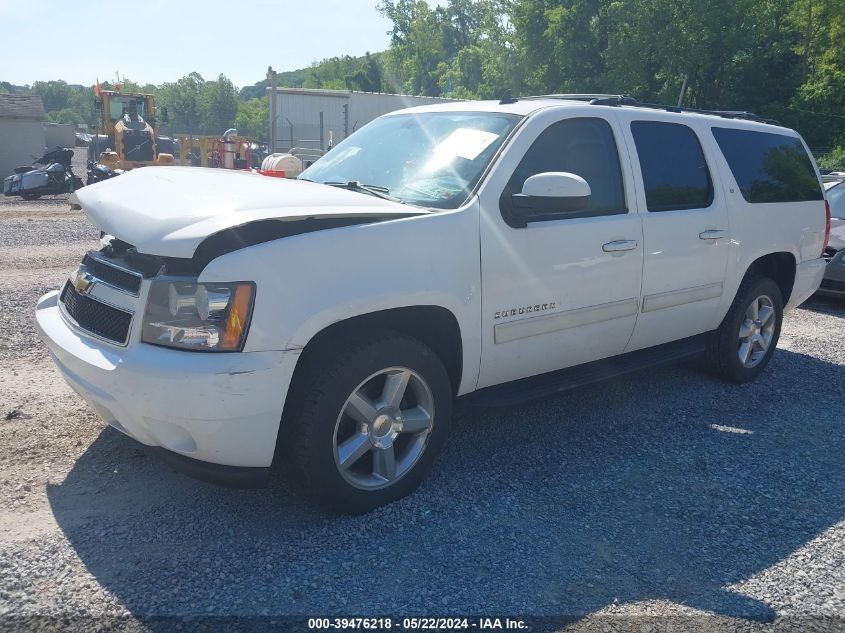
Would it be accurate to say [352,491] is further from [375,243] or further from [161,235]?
[161,235]

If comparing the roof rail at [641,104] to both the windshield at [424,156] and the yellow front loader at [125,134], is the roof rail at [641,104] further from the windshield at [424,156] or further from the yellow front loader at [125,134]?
the yellow front loader at [125,134]

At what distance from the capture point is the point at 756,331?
5664 millimetres

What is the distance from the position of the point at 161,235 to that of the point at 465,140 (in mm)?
1870

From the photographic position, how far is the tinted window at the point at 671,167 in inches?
177

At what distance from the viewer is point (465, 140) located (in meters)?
4.00

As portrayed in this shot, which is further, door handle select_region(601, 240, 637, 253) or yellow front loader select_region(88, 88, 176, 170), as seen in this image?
yellow front loader select_region(88, 88, 176, 170)

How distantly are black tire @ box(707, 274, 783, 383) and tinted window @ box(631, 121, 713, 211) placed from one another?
0.94 metres

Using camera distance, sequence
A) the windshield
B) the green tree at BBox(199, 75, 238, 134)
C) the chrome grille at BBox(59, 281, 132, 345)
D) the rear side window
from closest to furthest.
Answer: the chrome grille at BBox(59, 281, 132, 345) < the windshield < the rear side window < the green tree at BBox(199, 75, 238, 134)

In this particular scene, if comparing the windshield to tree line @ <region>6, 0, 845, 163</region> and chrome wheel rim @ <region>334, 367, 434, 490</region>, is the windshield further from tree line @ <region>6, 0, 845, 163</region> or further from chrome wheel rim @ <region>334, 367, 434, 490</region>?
tree line @ <region>6, 0, 845, 163</region>

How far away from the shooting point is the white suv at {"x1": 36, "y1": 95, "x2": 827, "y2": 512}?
2852 mm

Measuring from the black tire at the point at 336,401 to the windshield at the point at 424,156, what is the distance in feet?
2.73

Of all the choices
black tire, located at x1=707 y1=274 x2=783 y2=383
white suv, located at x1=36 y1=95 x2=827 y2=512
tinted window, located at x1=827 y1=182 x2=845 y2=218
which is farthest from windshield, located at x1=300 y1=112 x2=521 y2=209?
tinted window, located at x1=827 y1=182 x2=845 y2=218

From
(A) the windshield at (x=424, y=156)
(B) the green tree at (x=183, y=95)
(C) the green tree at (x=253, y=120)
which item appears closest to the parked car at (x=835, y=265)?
(A) the windshield at (x=424, y=156)

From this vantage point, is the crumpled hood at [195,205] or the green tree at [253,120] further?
the green tree at [253,120]
